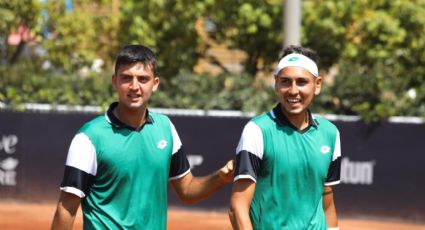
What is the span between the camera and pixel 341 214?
13.3 meters

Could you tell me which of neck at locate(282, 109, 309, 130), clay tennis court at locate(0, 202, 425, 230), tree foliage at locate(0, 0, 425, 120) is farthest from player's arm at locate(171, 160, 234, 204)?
tree foliage at locate(0, 0, 425, 120)

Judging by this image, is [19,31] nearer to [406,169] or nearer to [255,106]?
[255,106]

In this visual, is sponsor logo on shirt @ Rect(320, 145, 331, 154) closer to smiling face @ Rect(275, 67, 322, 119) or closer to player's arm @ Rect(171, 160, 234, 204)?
smiling face @ Rect(275, 67, 322, 119)

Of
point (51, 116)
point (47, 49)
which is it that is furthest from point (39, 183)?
point (47, 49)

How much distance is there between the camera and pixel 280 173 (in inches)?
194

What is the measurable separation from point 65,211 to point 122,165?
1.26ft

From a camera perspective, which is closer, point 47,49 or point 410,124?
point 410,124

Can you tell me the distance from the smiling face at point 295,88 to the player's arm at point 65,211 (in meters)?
1.23

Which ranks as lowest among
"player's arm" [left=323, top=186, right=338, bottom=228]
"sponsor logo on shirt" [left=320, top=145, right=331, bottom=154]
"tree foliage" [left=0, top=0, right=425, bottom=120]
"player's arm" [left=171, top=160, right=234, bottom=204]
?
"player's arm" [left=323, top=186, right=338, bottom=228]

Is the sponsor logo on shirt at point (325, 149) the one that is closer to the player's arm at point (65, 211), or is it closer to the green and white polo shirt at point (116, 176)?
the green and white polo shirt at point (116, 176)

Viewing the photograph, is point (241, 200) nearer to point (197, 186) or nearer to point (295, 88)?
point (197, 186)

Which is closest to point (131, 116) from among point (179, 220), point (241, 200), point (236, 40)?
point (241, 200)

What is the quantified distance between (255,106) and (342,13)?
2849 mm

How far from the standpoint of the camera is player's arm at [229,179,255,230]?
15.8 feet
